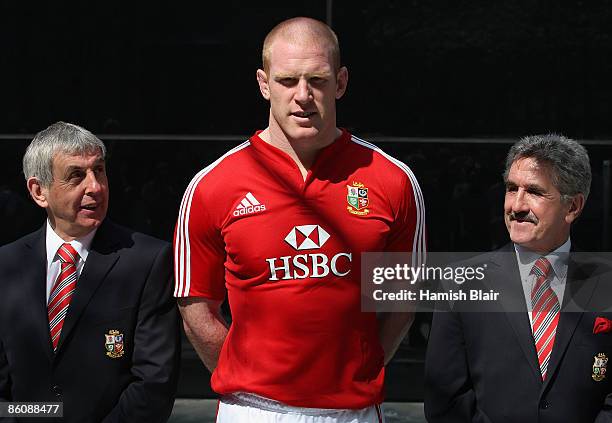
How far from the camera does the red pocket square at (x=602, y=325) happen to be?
13.9 ft

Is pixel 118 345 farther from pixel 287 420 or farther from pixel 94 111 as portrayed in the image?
pixel 94 111

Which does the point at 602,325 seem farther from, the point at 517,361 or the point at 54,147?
the point at 54,147

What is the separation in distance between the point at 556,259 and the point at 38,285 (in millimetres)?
1978

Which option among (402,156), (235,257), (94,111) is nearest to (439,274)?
(402,156)

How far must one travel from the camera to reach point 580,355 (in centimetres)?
422

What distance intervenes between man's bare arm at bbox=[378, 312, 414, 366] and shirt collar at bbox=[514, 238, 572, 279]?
0.56 metres

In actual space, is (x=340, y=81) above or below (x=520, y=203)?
above

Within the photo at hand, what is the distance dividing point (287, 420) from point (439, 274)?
2.82m

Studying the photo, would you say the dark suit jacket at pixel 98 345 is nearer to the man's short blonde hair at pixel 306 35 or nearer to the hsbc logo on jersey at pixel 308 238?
the hsbc logo on jersey at pixel 308 238

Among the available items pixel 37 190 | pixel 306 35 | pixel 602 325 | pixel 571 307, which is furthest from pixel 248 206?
pixel 602 325

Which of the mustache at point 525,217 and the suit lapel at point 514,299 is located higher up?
the mustache at point 525,217

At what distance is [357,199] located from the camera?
4.22 meters

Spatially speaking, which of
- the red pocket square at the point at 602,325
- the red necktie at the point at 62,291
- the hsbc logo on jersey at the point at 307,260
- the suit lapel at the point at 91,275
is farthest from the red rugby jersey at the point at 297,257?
the red pocket square at the point at 602,325

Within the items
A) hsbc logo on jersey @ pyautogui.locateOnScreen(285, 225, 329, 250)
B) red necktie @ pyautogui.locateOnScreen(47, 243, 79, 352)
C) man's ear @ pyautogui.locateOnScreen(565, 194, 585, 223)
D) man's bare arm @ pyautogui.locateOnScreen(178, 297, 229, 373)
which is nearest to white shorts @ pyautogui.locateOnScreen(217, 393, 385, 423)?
man's bare arm @ pyautogui.locateOnScreen(178, 297, 229, 373)
